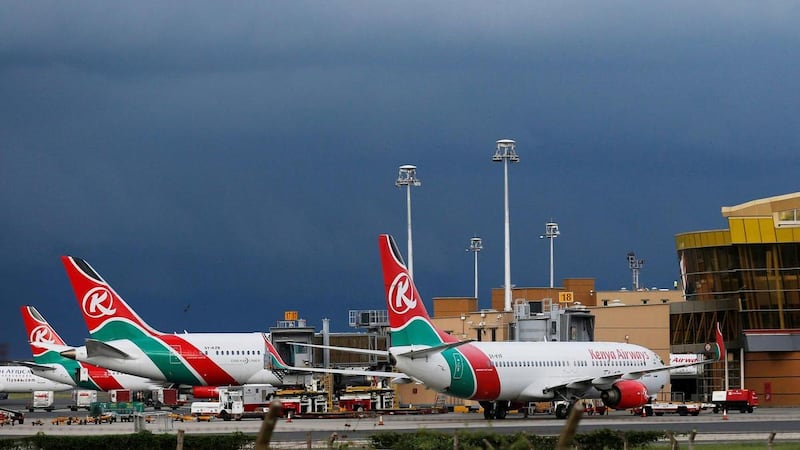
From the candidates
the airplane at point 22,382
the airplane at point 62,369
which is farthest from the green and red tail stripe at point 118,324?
the airplane at point 22,382

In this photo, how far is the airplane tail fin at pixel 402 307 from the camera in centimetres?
5638

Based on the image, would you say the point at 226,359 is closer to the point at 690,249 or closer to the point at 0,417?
the point at 0,417

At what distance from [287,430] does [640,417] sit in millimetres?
20890

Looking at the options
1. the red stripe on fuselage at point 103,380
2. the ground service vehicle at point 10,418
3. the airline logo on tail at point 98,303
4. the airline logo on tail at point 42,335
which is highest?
the airline logo on tail at point 42,335

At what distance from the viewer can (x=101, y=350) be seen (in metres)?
70.7

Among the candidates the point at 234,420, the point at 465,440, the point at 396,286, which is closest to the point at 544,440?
the point at 465,440

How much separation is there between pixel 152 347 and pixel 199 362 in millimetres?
4868

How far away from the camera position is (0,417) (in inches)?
2505

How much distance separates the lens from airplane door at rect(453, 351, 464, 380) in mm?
56562

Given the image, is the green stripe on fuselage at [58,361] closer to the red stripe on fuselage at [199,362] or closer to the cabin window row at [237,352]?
the red stripe on fuselage at [199,362]

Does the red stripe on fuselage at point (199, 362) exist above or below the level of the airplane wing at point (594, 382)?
above

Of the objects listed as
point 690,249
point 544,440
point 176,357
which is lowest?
point 544,440

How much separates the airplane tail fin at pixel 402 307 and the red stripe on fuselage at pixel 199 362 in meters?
22.7

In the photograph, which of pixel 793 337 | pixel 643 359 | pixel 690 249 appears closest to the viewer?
pixel 643 359
